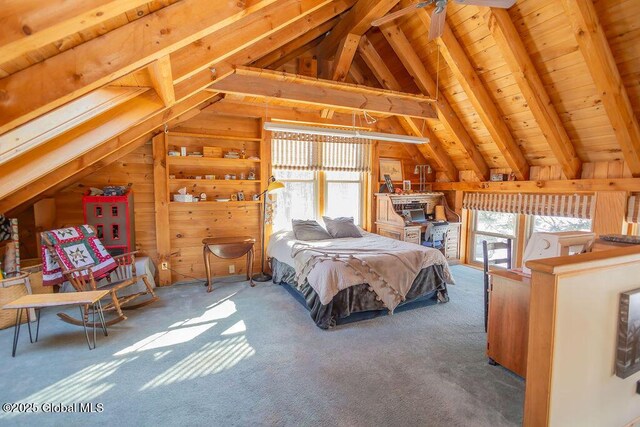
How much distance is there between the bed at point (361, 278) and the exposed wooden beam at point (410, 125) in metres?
2.26

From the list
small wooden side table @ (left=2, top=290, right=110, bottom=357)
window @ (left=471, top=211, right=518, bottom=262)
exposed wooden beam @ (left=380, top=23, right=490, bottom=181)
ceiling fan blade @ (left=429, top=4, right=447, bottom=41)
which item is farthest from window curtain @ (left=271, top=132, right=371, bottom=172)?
small wooden side table @ (left=2, top=290, right=110, bottom=357)

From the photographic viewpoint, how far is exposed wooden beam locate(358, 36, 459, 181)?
4.55 m

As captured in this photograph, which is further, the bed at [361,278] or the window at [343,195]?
the window at [343,195]

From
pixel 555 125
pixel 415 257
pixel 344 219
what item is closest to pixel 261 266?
pixel 344 219

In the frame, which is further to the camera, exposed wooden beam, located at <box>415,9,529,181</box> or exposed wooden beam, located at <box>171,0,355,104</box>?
exposed wooden beam, located at <box>415,9,529,181</box>

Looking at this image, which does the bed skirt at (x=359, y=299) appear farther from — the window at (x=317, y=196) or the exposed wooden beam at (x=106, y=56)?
the exposed wooden beam at (x=106, y=56)

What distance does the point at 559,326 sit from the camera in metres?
1.52

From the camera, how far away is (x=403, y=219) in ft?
17.1

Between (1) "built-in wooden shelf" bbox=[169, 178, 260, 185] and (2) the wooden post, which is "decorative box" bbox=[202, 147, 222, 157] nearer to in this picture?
(1) "built-in wooden shelf" bbox=[169, 178, 260, 185]

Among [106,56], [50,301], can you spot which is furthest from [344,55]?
[50,301]

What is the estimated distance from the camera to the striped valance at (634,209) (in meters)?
3.49

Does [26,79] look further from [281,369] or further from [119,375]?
[281,369]

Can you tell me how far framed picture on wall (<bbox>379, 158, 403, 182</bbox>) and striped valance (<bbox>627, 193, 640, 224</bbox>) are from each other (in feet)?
10.6

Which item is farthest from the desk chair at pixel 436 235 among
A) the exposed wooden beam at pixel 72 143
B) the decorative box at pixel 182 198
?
the exposed wooden beam at pixel 72 143
